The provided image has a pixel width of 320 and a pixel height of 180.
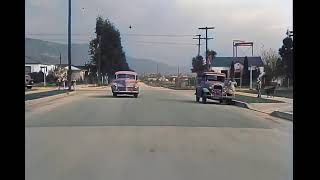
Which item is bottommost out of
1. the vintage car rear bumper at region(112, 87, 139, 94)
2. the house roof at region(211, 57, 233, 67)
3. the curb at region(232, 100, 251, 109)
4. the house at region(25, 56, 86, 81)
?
the curb at region(232, 100, 251, 109)

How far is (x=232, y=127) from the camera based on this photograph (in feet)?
53.9

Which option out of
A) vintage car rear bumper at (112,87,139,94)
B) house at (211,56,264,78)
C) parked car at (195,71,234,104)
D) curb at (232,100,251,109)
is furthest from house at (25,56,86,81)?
house at (211,56,264,78)

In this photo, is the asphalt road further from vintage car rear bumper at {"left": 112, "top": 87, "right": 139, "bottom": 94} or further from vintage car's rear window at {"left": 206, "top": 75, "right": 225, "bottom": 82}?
vintage car rear bumper at {"left": 112, "top": 87, "right": 139, "bottom": 94}

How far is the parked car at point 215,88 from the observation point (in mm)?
30680

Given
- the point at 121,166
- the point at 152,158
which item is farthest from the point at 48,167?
the point at 152,158

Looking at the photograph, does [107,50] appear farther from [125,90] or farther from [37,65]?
[125,90]

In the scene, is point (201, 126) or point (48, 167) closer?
point (48, 167)

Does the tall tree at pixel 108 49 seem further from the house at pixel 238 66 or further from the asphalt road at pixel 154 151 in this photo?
the house at pixel 238 66

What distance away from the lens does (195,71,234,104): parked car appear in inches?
1208

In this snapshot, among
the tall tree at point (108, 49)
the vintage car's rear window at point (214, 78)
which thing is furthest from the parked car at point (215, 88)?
the tall tree at point (108, 49)

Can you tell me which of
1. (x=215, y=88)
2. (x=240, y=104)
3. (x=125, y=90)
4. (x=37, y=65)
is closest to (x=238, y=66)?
(x=215, y=88)
